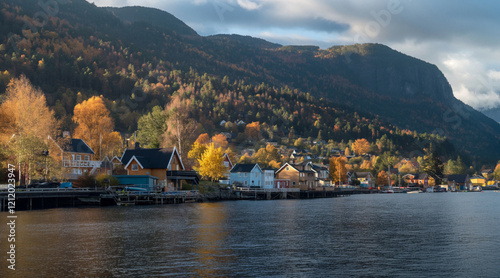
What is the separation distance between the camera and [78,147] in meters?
98.6

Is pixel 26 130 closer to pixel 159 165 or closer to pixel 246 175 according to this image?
pixel 159 165

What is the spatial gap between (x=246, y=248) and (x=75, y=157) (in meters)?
67.7

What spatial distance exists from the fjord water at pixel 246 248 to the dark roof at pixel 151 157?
1321 inches

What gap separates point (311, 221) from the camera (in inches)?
2362

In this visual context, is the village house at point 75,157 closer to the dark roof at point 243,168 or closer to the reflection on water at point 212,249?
the dark roof at point 243,168

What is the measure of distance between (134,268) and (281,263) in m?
9.15

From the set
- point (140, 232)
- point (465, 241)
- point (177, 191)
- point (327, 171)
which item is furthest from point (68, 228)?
point (327, 171)

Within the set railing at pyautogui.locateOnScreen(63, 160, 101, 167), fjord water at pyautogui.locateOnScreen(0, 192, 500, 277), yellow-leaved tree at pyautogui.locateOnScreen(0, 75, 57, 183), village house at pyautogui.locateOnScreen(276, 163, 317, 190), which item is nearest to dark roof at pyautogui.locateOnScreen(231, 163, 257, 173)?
village house at pyautogui.locateOnScreen(276, 163, 317, 190)

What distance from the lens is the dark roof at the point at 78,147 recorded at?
95375 millimetres

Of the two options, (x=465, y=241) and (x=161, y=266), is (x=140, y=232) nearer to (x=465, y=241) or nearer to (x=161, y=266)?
(x=161, y=266)

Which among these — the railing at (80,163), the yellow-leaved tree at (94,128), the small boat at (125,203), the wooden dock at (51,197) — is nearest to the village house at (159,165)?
the railing at (80,163)

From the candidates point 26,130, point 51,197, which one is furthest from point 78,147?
point 51,197

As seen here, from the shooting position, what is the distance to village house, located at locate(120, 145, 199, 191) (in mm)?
92812

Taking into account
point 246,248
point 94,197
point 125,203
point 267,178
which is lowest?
point 246,248
